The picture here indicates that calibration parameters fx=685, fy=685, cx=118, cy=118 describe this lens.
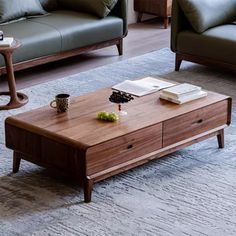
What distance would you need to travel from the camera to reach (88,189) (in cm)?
A: 344

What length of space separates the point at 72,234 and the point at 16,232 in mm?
264

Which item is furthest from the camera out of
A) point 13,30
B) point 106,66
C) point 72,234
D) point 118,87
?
point 106,66

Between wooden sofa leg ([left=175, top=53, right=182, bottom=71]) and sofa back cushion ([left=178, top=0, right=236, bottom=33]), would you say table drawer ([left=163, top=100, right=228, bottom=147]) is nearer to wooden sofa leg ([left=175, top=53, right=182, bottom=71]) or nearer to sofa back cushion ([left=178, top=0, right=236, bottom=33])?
sofa back cushion ([left=178, top=0, right=236, bottom=33])

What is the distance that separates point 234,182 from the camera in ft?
12.1

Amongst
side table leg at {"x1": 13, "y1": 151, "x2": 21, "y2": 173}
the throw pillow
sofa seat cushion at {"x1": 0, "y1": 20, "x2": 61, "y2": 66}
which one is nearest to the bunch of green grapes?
side table leg at {"x1": 13, "y1": 151, "x2": 21, "y2": 173}

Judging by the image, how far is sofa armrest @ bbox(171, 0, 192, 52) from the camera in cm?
553

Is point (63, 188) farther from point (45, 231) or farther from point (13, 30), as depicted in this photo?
point (13, 30)

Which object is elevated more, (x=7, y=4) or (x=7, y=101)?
(x=7, y=4)

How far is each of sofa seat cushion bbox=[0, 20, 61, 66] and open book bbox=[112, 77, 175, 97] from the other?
126cm

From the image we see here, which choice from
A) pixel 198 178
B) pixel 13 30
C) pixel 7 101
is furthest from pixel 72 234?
pixel 13 30

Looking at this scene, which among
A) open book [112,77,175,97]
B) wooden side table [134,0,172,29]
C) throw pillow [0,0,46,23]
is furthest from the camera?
wooden side table [134,0,172,29]

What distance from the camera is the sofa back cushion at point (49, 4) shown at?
5.93 meters

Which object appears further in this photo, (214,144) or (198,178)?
(214,144)

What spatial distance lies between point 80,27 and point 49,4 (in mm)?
549
